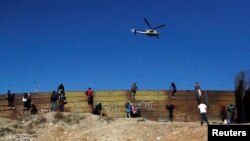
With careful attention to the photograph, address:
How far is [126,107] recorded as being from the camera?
1405 inches

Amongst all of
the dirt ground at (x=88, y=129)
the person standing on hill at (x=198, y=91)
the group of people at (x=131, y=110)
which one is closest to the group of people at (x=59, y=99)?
the dirt ground at (x=88, y=129)

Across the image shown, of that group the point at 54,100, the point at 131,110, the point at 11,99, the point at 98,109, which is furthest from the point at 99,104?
the point at 11,99

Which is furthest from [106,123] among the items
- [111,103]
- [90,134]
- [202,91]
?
[202,91]

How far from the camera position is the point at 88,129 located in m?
31.4

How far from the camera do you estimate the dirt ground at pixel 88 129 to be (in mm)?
28875

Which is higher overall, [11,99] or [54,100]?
[11,99]

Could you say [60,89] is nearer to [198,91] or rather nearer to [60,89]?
[60,89]

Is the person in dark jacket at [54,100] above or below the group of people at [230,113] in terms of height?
above

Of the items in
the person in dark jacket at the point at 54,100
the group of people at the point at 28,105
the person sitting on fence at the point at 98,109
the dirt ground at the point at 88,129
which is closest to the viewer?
the dirt ground at the point at 88,129

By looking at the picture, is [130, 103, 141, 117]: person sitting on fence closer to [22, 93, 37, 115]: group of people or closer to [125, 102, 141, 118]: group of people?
[125, 102, 141, 118]: group of people

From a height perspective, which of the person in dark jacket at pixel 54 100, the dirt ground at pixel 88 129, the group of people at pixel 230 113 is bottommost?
the dirt ground at pixel 88 129

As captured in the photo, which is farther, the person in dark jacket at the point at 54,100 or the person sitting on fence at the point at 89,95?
the person sitting on fence at the point at 89,95

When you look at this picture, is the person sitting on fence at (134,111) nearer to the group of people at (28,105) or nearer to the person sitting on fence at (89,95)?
the person sitting on fence at (89,95)

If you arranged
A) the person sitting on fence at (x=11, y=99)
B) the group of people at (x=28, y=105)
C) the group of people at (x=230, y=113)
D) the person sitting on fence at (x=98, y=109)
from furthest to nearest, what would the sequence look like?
the person sitting on fence at (x=11, y=99)
the group of people at (x=28, y=105)
the person sitting on fence at (x=98, y=109)
the group of people at (x=230, y=113)
